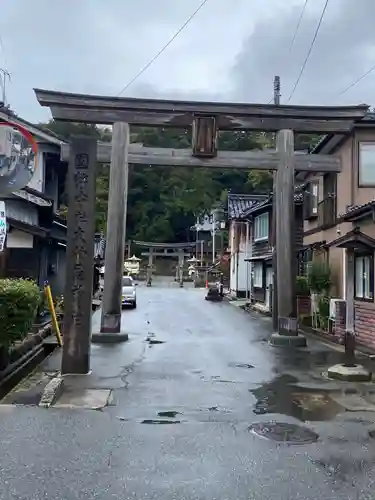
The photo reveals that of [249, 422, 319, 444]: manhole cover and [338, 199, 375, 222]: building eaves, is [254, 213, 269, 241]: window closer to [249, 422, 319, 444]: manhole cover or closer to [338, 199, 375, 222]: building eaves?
[338, 199, 375, 222]: building eaves

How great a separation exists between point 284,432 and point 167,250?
71.6 m

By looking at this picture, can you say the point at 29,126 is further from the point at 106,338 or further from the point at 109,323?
the point at 106,338

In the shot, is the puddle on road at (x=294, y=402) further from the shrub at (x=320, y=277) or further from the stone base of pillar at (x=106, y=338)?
the shrub at (x=320, y=277)

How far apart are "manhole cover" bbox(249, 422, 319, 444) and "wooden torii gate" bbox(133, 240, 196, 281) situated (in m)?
66.7

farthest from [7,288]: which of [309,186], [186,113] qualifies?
[309,186]

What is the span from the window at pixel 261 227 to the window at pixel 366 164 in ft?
54.4

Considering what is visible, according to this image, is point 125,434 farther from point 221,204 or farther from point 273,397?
point 221,204

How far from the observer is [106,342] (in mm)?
15773

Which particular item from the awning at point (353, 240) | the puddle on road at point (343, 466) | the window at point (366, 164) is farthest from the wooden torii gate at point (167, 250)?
the puddle on road at point (343, 466)

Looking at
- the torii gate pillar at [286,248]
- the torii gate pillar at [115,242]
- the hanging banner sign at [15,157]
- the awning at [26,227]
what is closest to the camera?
the hanging banner sign at [15,157]

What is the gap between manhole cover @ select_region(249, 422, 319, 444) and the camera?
656 centimetres

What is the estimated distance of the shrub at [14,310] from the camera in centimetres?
902

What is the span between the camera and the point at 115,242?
16.3 m

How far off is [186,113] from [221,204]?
56.2m
